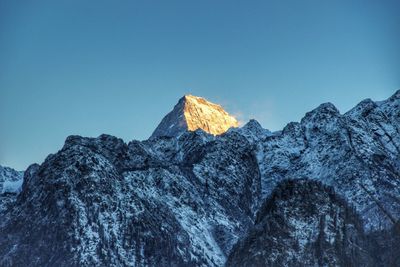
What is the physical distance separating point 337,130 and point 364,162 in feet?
49.0

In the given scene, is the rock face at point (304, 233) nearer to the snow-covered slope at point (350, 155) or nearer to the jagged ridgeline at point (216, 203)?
the jagged ridgeline at point (216, 203)

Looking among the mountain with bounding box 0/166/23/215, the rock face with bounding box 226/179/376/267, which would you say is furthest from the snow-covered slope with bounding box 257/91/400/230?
the mountain with bounding box 0/166/23/215

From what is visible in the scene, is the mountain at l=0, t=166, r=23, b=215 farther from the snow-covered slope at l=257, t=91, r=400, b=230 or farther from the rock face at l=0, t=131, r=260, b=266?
the snow-covered slope at l=257, t=91, r=400, b=230

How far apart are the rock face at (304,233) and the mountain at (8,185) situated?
46.0 metres

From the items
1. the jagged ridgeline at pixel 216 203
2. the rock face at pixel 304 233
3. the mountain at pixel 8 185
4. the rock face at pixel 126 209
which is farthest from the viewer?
the mountain at pixel 8 185

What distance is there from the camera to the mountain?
359 feet

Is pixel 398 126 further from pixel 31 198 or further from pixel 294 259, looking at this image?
pixel 31 198

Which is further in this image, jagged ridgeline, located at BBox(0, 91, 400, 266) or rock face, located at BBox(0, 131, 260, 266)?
rock face, located at BBox(0, 131, 260, 266)

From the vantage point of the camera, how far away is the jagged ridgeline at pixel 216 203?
85875 millimetres

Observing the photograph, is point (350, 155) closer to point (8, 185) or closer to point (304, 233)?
point (304, 233)

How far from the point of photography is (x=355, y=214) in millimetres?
93062

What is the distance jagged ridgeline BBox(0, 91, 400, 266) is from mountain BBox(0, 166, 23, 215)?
25 cm

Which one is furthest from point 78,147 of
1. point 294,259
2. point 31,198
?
point 294,259

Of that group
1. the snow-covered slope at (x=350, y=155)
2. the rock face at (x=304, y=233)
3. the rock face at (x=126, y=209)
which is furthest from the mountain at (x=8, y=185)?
the snow-covered slope at (x=350, y=155)
